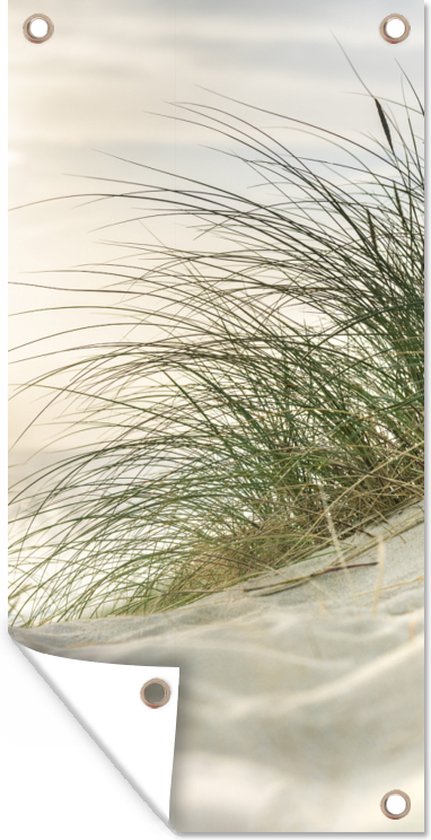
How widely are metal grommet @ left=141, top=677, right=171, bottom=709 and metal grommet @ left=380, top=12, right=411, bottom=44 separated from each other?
0.96 m

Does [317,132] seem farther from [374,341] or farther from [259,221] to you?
[374,341]

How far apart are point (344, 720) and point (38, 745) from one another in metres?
0.45

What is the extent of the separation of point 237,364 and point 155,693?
0.48 m

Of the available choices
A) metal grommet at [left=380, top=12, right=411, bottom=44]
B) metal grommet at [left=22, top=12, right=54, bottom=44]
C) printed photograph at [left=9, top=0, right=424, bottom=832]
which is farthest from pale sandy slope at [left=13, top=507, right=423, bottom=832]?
metal grommet at [left=22, top=12, right=54, bottom=44]

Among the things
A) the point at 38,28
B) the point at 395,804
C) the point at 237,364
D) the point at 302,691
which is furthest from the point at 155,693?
the point at 38,28

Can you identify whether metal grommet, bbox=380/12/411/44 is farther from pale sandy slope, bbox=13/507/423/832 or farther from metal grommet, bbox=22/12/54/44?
pale sandy slope, bbox=13/507/423/832

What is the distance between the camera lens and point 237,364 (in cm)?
148

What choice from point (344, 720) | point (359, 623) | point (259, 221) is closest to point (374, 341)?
point (259, 221)

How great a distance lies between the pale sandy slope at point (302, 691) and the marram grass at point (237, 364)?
57 millimetres

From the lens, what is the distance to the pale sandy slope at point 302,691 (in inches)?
56.5

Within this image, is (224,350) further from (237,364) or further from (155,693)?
(155,693)

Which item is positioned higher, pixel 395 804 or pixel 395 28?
pixel 395 28

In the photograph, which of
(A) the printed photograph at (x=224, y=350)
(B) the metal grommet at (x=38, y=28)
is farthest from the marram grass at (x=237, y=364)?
(B) the metal grommet at (x=38, y=28)

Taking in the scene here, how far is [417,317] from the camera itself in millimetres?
1492
